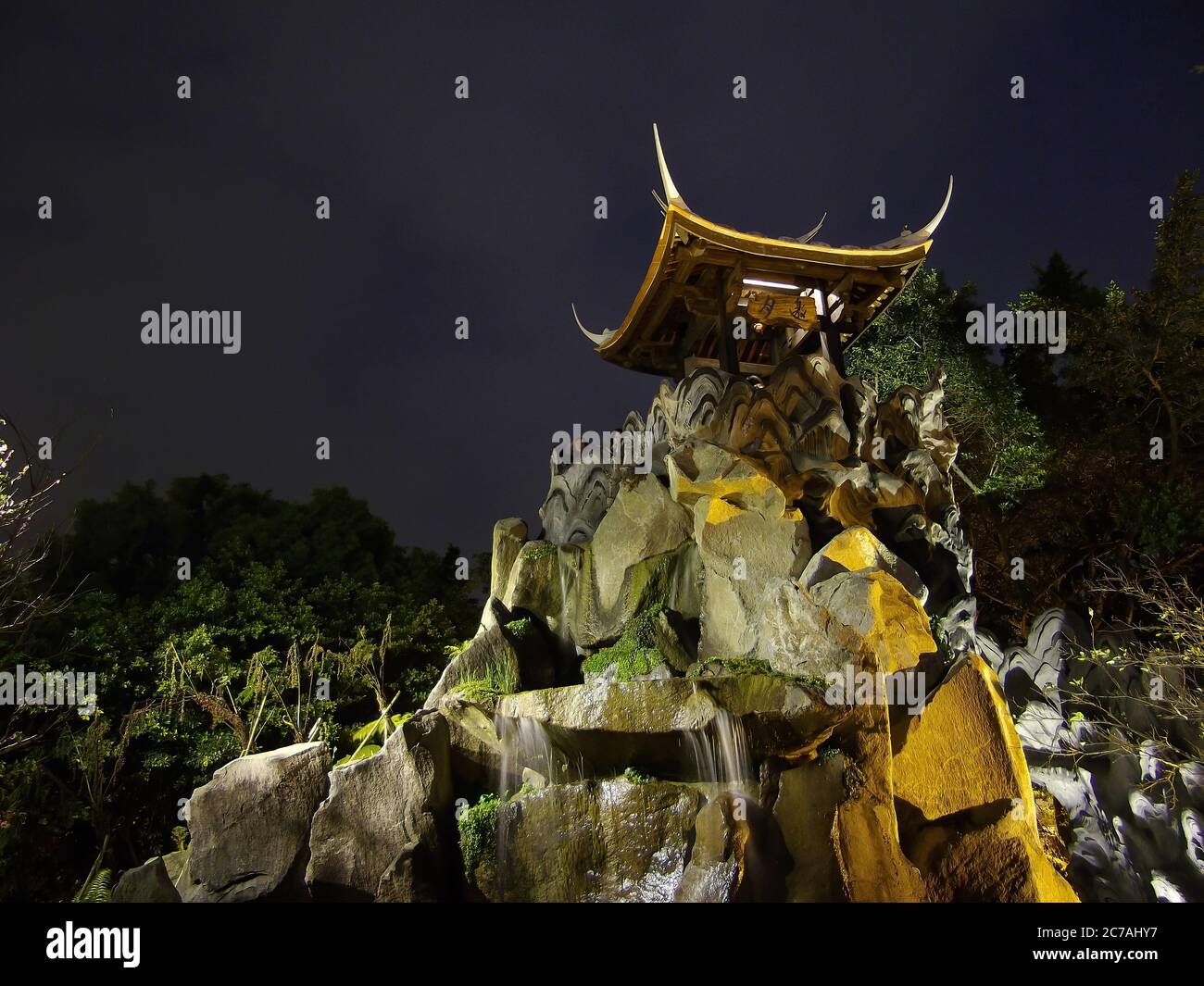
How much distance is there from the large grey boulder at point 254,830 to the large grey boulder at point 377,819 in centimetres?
38

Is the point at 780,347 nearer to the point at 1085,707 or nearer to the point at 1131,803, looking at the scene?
the point at 1085,707

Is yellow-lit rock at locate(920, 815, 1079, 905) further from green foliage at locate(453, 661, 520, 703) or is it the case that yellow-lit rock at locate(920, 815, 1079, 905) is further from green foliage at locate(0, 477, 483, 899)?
green foliage at locate(0, 477, 483, 899)

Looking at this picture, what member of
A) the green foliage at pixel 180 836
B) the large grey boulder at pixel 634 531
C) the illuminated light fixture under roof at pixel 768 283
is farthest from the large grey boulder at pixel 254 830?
the illuminated light fixture under roof at pixel 768 283

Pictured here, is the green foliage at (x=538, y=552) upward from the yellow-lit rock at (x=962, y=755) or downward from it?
upward

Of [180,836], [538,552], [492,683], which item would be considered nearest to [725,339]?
[538,552]

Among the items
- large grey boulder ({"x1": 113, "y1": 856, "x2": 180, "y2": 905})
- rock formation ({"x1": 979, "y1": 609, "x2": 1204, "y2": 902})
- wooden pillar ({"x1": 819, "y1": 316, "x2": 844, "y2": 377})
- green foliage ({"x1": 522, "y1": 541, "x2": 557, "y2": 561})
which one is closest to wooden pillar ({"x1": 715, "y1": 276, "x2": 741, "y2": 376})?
wooden pillar ({"x1": 819, "y1": 316, "x2": 844, "y2": 377})

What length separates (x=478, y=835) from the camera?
29.0 ft

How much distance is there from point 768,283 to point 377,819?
1066 cm

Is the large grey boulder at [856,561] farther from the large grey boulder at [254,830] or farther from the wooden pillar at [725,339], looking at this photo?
the large grey boulder at [254,830]

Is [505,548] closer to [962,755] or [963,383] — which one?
[962,755]

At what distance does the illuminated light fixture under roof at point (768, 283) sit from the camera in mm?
14039
